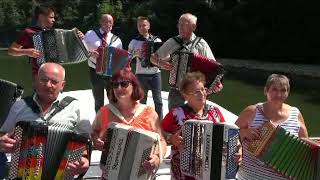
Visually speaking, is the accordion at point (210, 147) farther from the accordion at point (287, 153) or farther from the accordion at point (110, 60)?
the accordion at point (110, 60)

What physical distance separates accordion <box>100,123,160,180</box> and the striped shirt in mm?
974

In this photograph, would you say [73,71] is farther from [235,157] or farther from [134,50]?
[235,157]

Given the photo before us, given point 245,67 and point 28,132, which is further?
point 245,67

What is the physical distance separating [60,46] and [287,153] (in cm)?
320

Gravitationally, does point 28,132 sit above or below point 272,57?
above

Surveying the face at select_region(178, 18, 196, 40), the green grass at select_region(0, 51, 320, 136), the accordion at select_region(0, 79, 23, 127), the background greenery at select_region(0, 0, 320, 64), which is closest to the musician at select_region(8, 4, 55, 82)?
the accordion at select_region(0, 79, 23, 127)

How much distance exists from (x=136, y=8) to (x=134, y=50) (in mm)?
35136

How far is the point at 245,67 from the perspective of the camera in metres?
29.0

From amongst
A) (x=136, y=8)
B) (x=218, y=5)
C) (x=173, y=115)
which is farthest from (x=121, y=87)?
(x=136, y=8)

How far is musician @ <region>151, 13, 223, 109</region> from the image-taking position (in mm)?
5980

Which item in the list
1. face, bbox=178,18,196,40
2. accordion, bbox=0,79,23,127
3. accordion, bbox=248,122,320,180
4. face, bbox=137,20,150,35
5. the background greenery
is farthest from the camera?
the background greenery

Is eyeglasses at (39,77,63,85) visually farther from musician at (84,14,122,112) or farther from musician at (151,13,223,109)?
musician at (84,14,122,112)

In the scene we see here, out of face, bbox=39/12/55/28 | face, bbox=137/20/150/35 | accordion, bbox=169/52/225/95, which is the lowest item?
accordion, bbox=169/52/225/95

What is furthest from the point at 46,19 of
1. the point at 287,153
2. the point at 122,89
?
the point at 287,153
